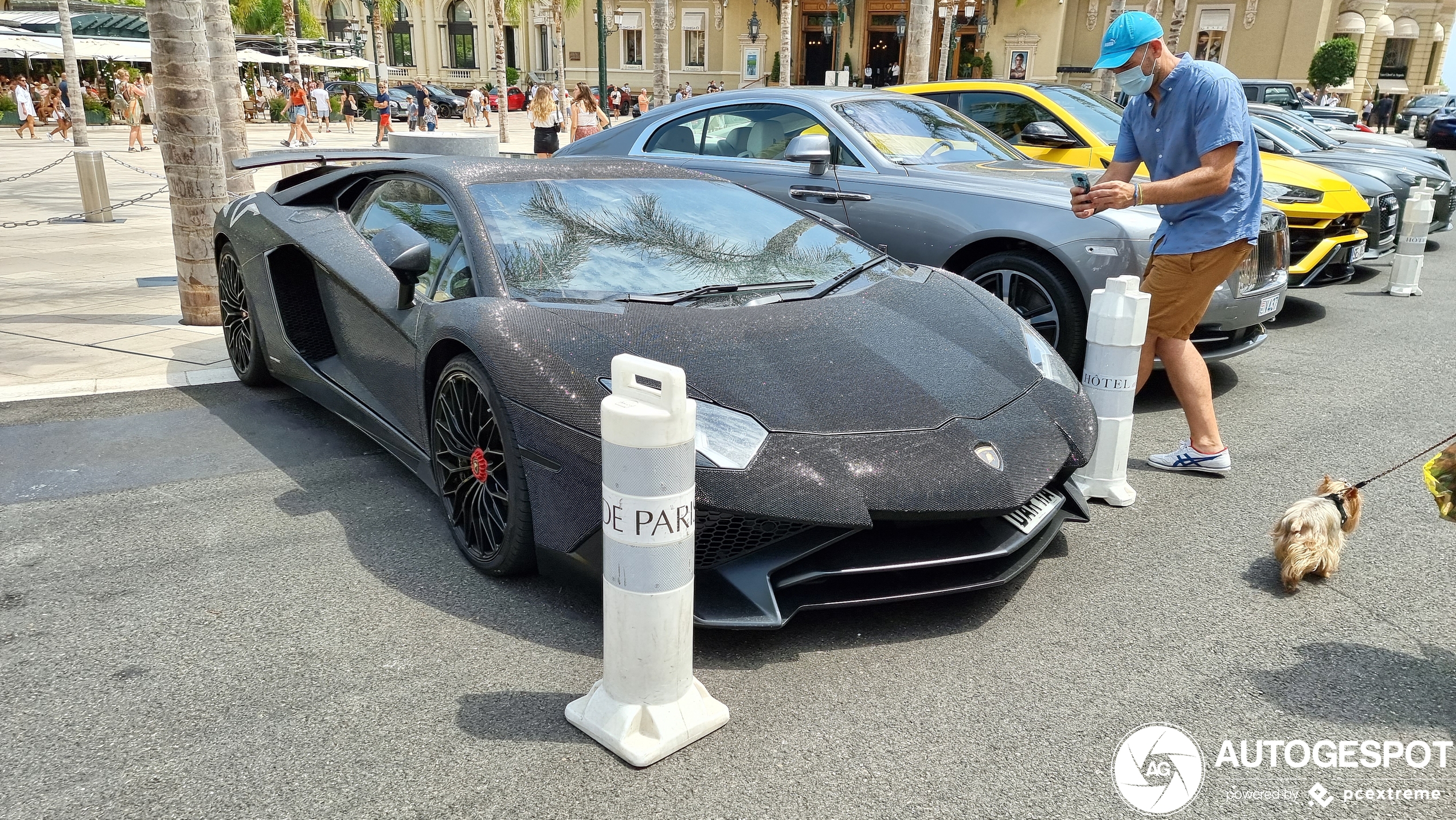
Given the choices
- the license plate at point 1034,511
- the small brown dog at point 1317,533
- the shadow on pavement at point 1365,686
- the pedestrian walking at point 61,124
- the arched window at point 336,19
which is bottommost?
the pedestrian walking at point 61,124

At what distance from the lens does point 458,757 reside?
2379mm

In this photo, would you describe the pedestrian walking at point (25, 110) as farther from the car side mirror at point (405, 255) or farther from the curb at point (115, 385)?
the car side mirror at point (405, 255)

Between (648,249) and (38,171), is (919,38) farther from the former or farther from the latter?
(648,249)

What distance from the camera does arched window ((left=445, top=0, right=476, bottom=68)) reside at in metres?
63.6

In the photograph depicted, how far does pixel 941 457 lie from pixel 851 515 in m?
0.35

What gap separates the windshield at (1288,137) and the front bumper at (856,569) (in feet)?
29.5

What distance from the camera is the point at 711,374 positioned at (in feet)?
9.50

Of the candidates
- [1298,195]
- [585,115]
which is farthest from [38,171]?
[1298,195]

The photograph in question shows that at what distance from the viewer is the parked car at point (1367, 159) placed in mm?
9922

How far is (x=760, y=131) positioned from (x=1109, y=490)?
130 inches

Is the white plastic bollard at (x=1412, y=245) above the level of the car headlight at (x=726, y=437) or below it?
below

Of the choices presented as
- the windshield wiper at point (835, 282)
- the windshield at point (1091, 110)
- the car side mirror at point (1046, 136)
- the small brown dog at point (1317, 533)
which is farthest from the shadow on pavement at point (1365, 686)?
the windshield at point (1091, 110)

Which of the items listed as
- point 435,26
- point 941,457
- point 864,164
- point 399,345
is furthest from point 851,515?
point 435,26

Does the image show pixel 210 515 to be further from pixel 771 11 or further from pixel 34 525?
pixel 771 11
